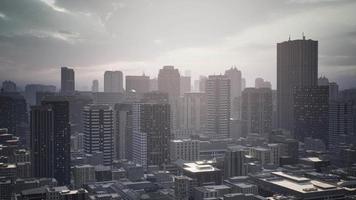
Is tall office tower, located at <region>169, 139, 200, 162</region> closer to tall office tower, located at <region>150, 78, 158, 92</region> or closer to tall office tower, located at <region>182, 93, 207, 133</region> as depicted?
tall office tower, located at <region>182, 93, 207, 133</region>

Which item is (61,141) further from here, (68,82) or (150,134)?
(68,82)

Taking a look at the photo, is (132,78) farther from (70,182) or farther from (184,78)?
(70,182)

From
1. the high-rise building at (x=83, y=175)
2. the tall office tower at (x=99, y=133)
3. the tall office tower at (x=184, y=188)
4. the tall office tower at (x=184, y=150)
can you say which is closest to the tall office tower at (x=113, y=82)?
the tall office tower at (x=99, y=133)

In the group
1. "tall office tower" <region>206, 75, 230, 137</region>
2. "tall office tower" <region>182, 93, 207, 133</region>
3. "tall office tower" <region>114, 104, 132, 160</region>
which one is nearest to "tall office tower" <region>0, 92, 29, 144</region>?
"tall office tower" <region>114, 104, 132, 160</region>

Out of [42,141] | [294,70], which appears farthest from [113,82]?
[42,141]

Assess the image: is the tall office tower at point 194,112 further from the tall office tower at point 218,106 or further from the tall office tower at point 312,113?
the tall office tower at point 312,113
